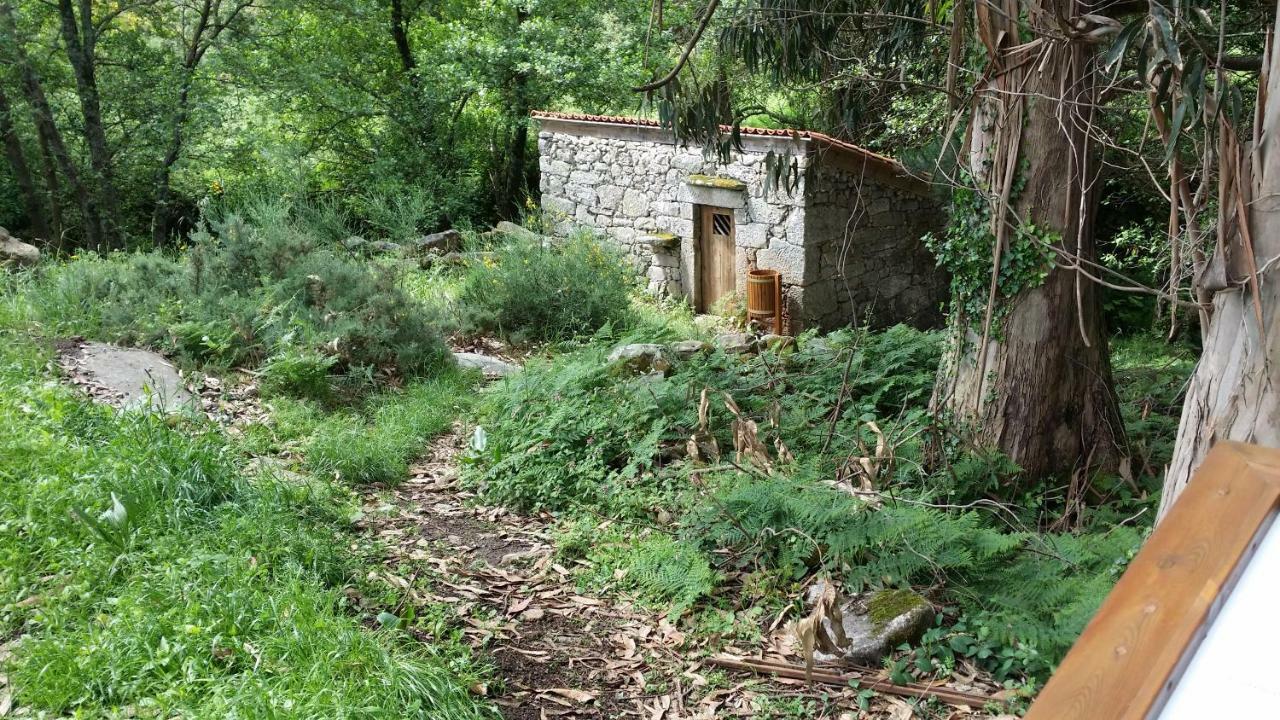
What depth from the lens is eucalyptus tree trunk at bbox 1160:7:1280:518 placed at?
273 centimetres

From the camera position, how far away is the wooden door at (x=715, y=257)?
12078mm

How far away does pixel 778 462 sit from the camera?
5.12 meters

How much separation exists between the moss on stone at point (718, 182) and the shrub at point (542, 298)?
2.31 m

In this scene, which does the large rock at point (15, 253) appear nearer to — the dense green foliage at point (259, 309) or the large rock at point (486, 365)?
the dense green foliage at point (259, 309)

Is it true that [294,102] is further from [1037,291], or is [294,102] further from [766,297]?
[1037,291]

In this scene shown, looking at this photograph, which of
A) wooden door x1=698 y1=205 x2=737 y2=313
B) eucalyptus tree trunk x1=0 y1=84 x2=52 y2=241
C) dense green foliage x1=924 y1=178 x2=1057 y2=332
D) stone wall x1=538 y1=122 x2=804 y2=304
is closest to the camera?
dense green foliage x1=924 y1=178 x2=1057 y2=332

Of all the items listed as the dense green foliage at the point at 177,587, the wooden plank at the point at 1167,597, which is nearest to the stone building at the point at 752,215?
the dense green foliage at the point at 177,587

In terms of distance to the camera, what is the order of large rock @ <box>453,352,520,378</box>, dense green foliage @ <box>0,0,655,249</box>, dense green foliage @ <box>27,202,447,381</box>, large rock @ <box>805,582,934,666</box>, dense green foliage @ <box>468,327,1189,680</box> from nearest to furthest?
1. large rock @ <box>805,582,934,666</box>
2. dense green foliage @ <box>468,327,1189,680</box>
3. dense green foliage @ <box>27,202,447,381</box>
4. large rock @ <box>453,352,520,378</box>
5. dense green foliage @ <box>0,0,655,249</box>

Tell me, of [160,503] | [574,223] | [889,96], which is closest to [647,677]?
[160,503]

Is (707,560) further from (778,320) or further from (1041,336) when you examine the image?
(778,320)

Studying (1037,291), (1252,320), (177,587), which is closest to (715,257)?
(1037,291)

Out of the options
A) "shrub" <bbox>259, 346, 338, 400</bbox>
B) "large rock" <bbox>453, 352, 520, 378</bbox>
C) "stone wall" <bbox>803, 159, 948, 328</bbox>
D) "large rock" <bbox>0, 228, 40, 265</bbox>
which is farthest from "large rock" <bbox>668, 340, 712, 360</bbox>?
"large rock" <bbox>0, 228, 40, 265</bbox>

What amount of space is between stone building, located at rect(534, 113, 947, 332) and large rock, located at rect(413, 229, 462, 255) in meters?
1.42

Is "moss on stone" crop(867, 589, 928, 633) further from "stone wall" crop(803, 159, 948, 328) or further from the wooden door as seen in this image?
the wooden door
